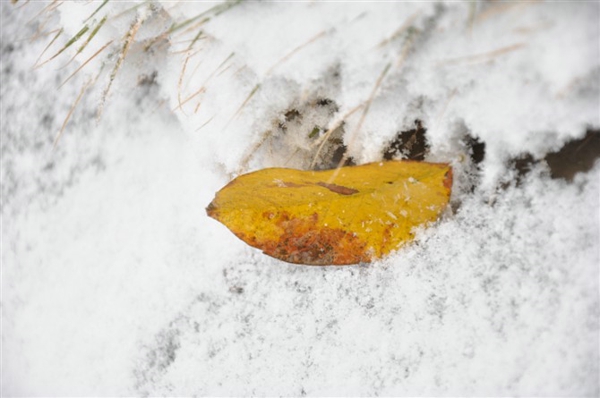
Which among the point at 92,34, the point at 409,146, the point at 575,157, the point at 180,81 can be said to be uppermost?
the point at 92,34

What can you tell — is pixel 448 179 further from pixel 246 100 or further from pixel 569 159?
pixel 246 100

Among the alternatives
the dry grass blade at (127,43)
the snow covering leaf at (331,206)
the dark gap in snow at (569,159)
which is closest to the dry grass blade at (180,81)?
the dry grass blade at (127,43)

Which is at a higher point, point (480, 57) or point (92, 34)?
point (92, 34)

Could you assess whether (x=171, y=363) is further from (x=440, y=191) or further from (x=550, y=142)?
(x=550, y=142)

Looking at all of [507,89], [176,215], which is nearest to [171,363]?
[176,215]

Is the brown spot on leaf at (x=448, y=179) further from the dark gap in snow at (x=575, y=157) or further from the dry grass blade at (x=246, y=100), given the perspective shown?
the dry grass blade at (x=246, y=100)

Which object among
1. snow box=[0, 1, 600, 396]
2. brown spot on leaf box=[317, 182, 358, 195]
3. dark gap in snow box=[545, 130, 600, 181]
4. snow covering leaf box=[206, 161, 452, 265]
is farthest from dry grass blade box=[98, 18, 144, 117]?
dark gap in snow box=[545, 130, 600, 181]

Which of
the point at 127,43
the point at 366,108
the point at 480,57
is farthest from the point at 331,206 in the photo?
the point at 127,43
